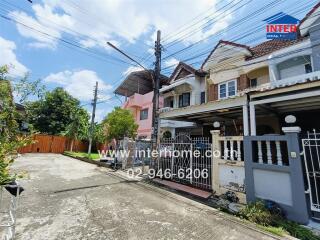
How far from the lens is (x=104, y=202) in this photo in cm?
632

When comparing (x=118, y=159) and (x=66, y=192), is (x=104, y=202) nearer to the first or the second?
(x=66, y=192)

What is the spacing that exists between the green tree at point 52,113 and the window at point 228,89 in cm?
2432

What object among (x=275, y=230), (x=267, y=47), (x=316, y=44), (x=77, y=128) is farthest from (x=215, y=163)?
(x=77, y=128)

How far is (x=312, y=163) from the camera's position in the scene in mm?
4934

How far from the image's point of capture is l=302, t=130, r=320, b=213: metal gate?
195 inches

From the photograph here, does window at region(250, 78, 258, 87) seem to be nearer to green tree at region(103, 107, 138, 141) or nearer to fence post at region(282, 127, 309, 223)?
fence post at region(282, 127, 309, 223)

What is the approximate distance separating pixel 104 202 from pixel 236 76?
12667mm

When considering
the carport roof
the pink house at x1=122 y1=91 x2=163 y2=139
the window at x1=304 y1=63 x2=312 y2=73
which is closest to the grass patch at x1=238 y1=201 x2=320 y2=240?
the window at x1=304 y1=63 x2=312 y2=73

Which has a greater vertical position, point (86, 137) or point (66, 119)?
point (66, 119)

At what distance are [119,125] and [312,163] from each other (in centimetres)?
1618

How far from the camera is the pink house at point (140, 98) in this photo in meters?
25.1

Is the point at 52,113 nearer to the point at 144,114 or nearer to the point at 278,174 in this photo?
the point at 144,114

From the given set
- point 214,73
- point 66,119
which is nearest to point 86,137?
point 66,119

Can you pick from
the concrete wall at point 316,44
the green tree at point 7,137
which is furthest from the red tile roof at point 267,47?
the green tree at point 7,137
